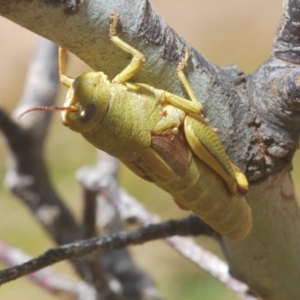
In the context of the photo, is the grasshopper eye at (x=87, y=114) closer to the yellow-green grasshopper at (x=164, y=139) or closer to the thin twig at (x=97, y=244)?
the yellow-green grasshopper at (x=164, y=139)

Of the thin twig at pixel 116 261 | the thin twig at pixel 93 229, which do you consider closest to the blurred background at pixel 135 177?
the thin twig at pixel 116 261

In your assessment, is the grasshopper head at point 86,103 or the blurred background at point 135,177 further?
the blurred background at point 135,177

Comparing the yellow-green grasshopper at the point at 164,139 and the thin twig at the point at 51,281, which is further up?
the yellow-green grasshopper at the point at 164,139

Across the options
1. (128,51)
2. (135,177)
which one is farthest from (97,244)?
(135,177)

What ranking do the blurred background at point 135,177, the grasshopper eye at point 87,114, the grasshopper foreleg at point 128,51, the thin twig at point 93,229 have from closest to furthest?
the grasshopper foreleg at point 128,51 → the grasshopper eye at point 87,114 → the thin twig at point 93,229 → the blurred background at point 135,177

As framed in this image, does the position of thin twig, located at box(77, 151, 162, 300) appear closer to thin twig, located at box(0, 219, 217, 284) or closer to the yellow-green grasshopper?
thin twig, located at box(0, 219, 217, 284)

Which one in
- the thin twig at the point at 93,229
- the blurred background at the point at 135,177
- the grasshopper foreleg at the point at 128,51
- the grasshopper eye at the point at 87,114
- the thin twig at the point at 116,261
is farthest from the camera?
Result: the blurred background at the point at 135,177

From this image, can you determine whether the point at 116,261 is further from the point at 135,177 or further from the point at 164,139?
the point at 135,177

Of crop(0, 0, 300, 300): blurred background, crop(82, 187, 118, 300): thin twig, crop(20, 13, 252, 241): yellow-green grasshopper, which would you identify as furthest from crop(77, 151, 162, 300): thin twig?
crop(0, 0, 300, 300): blurred background
